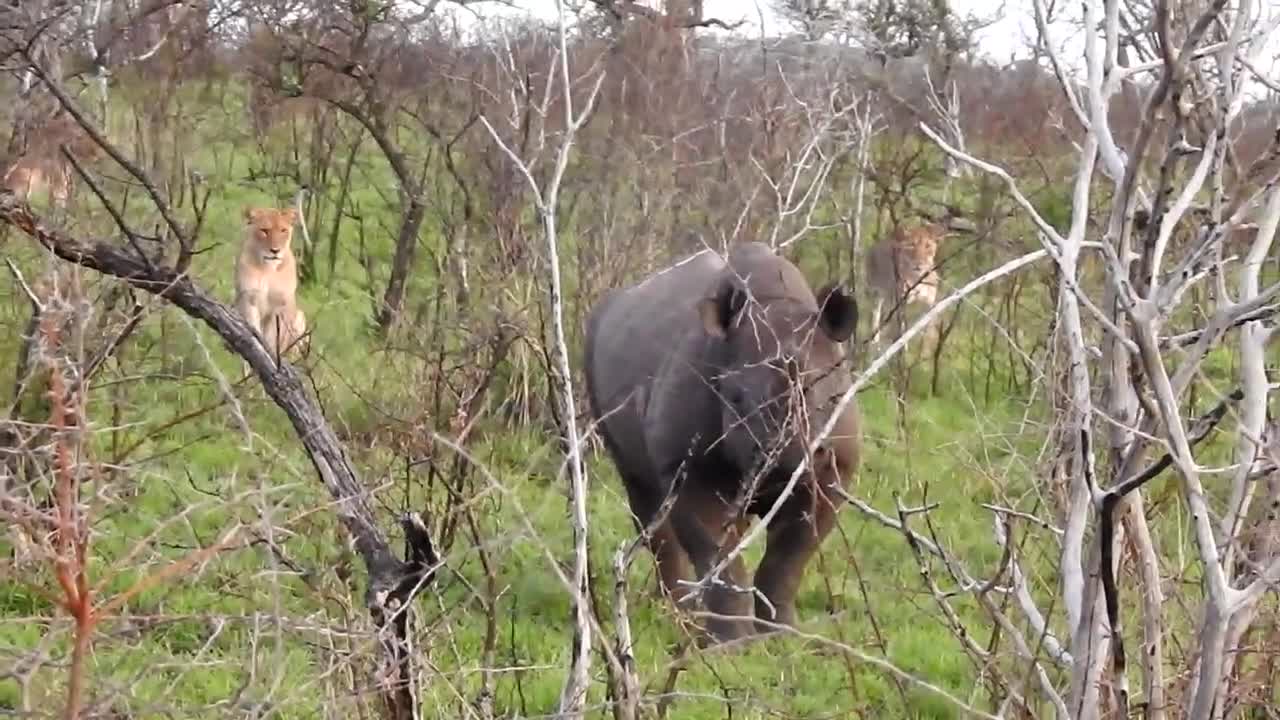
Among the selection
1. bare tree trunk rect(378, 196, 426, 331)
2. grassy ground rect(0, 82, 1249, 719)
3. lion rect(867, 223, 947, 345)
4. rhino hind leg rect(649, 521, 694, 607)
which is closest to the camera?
grassy ground rect(0, 82, 1249, 719)

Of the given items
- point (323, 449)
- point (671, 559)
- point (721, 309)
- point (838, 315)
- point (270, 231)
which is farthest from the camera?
point (270, 231)

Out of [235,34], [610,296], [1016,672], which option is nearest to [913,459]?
[610,296]

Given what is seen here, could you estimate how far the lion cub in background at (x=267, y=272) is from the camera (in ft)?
40.9

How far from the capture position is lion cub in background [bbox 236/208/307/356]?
12469 millimetres

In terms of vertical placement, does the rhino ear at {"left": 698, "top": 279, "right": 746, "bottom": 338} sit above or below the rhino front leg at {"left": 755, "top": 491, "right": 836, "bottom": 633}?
above

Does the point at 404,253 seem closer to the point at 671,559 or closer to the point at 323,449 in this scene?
the point at 671,559

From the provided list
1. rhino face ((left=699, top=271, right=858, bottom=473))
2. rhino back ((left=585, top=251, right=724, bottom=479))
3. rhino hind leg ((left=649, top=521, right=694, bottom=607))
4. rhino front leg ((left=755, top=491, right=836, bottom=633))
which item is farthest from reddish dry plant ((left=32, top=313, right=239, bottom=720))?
rhino back ((left=585, top=251, right=724, bottom=479))

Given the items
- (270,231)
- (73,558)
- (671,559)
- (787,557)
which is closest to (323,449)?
(73,558)

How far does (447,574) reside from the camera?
681 centimetres

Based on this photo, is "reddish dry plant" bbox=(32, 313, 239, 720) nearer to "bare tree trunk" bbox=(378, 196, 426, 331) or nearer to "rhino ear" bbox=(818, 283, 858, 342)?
"rhino ear" bbox=(818, 283, 858, 342)

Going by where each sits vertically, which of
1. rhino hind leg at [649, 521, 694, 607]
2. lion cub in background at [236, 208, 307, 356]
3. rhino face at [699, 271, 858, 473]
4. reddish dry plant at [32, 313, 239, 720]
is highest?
reddish dry plant at [32, 313, 239, 720]

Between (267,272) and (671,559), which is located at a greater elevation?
(267,272)

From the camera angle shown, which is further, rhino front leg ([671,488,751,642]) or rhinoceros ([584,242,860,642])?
rhino front leg ([671,488,751,642])

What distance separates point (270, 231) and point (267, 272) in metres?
0.69
